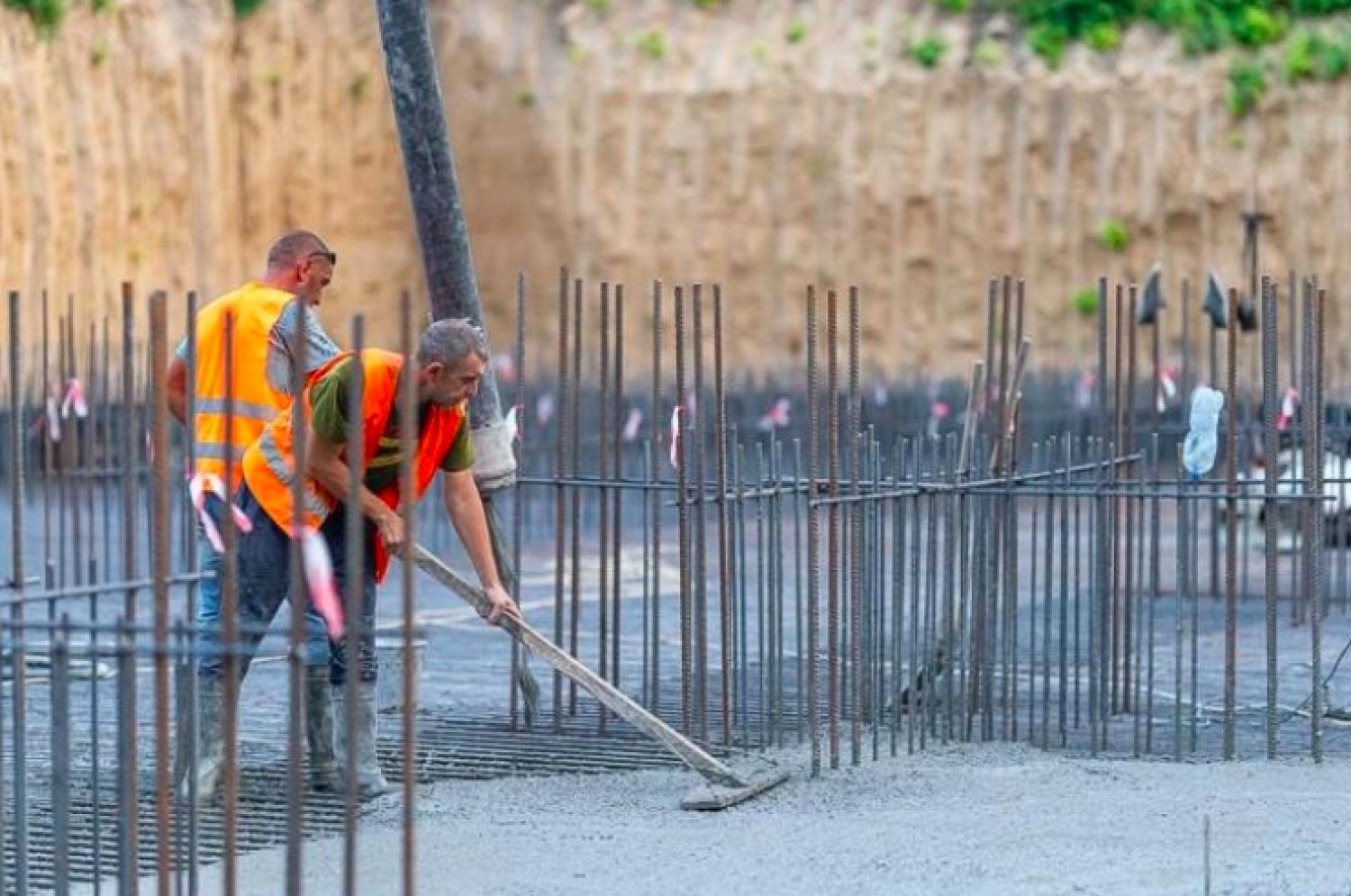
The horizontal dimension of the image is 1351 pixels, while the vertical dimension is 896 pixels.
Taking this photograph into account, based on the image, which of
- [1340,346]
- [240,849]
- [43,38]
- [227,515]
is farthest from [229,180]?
[227,515]

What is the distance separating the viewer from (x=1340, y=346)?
26594 millimetres

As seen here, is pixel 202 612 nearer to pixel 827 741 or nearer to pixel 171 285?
pixel 827 741

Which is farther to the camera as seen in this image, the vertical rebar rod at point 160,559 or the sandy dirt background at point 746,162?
the sandy dirt background at point 746,162

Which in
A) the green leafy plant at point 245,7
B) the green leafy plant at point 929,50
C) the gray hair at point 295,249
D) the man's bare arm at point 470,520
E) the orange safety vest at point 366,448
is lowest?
the man's bare arm at point 470,520

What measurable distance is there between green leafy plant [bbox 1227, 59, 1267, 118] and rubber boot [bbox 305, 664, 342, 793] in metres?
20.2

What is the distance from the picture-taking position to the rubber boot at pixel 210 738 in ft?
26.3

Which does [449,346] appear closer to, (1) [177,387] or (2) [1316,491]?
(1) [177,387]

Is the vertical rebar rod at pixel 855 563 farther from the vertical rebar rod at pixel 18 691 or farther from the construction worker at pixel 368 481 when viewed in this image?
the vertical rebar rod at pixel 18 691

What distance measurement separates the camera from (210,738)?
8.16m

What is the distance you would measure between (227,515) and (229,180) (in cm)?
2204

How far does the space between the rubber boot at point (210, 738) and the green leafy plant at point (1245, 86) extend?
67.0ft

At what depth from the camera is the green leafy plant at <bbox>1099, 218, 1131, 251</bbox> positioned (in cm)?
2742

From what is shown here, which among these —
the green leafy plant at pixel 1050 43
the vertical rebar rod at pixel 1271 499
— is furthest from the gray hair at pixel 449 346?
the green leafy plant at pixel 1050 43

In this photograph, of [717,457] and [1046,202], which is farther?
[1046,202]
